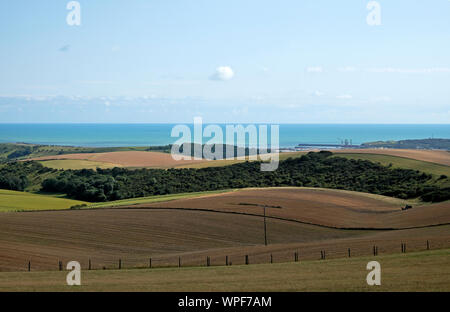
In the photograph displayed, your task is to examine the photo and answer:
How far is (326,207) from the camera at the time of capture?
2057 inches

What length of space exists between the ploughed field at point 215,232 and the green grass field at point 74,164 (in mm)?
47312

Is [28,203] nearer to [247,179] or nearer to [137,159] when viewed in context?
[247,179]

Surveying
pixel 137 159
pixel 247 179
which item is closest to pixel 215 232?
pixel 247 179

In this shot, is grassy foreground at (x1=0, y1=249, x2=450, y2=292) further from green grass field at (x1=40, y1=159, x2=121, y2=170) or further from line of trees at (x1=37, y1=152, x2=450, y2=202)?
green grass field at (x1=40, y1=159, x2=121, y2=170)

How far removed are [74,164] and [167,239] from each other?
68.8m

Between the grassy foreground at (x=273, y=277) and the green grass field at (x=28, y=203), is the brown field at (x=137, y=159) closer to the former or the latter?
the green grass field at (x=28, y=203)

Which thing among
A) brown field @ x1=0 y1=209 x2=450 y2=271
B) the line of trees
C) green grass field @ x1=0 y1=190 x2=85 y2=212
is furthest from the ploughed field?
the line of trees

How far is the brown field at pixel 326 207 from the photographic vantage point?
43.8 m

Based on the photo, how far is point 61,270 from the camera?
A: 2752cm
